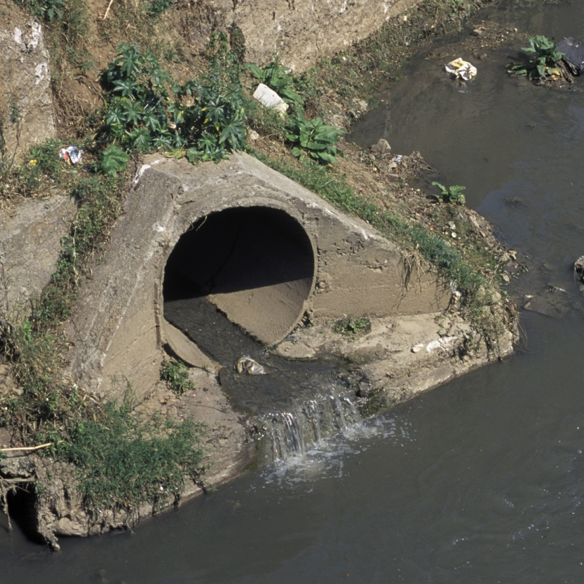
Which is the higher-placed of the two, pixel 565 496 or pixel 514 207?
pixel 514 207

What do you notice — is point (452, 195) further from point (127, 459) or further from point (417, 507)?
point (127, 459)

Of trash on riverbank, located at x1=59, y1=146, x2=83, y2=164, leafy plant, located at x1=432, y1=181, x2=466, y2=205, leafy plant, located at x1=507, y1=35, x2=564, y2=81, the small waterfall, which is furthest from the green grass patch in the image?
leafy plant, located at x1=507, y1=35, x2=564, y2=81

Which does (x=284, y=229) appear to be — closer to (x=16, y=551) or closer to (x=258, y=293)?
(x=258, y=293)

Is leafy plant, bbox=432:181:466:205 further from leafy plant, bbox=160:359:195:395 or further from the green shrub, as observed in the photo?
the green shrub

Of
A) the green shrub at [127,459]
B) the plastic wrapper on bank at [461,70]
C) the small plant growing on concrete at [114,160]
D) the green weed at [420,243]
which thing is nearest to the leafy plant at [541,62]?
the plastic wrapper on bank at [461,70]

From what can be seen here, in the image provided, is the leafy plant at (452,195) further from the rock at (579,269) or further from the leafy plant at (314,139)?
the rock at (579,269)

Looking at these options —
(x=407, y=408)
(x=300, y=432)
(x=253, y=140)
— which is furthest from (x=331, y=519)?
(x=253, y=140)
